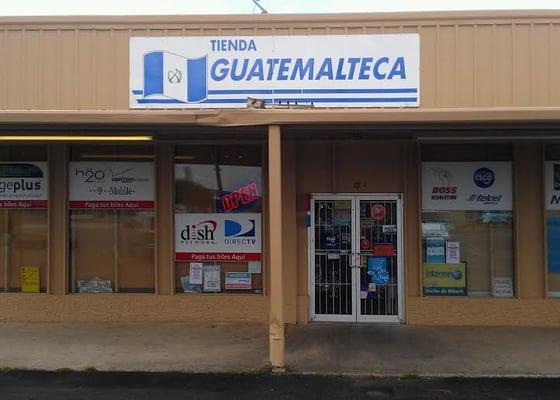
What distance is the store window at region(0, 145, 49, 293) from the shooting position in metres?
10.7

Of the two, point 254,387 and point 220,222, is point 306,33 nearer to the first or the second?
point 220,222

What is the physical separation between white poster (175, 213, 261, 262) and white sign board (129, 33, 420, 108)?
1937mm

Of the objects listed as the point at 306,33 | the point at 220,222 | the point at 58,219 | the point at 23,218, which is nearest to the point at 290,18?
the point at 306,33

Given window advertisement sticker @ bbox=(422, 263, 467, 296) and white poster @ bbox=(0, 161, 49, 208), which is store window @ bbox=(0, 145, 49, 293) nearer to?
white poster @ bbox=(0, 161, 49, 208)

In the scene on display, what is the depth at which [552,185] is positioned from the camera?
33.3ft

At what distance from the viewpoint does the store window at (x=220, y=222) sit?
1051 cm

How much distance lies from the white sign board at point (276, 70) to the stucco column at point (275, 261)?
7.03ft

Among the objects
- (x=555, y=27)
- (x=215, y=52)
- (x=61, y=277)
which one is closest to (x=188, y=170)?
(x=215, y=52)

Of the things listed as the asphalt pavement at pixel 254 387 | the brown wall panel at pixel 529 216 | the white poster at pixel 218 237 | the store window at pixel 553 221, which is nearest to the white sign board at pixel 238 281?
the white poster at pixel 218 237

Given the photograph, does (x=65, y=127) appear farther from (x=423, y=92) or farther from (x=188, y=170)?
(x=423, y=92)

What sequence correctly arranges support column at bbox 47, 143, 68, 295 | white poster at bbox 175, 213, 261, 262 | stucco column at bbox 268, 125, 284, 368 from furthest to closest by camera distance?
support column at bbox 47, 143, 68, 295
white poster at bbox 175, 213, 261, 262
stucco column at bbox 268, 125, 284, 368

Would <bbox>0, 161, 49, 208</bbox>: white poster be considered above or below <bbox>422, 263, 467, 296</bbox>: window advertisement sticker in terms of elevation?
above

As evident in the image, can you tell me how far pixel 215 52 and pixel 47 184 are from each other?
12.1 feet

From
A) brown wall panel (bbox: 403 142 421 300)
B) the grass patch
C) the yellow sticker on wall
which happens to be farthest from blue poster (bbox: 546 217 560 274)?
the yellow sticker on wall
